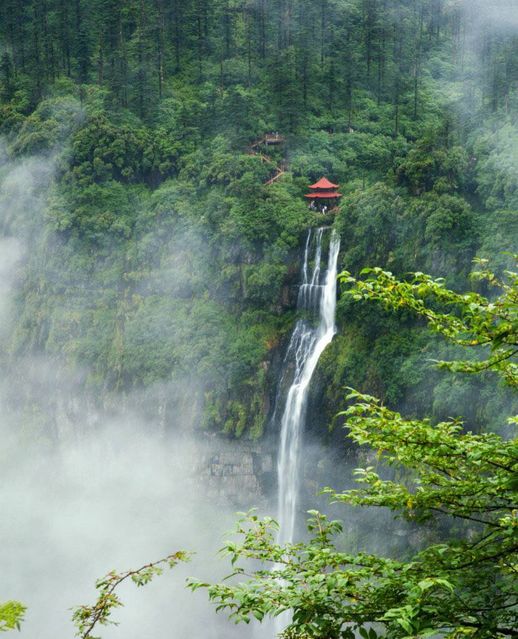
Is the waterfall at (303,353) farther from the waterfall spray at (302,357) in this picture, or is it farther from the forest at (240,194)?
the forest at (240,194)

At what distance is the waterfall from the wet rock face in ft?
2.95

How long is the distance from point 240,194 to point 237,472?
36.1 feet

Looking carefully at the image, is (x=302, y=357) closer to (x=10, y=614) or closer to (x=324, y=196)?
(x=324, y=196)

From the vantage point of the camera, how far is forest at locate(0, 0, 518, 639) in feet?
90.4

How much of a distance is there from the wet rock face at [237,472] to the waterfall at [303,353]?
0.90 meters

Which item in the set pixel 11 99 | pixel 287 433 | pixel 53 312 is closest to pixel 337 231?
pixel 287 433

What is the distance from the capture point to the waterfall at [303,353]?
28219mm

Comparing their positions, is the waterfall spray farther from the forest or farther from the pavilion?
the pavilion

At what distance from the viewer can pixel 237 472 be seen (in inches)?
1186

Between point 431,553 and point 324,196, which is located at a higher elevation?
point 431,553

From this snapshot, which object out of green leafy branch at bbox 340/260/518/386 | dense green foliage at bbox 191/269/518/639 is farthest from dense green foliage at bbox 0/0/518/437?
green leafy branch at bbox 340/260/518/386

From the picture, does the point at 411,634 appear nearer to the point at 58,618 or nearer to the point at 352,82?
the point at 58,618

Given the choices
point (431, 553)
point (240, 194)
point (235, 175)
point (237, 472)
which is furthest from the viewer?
point (235, 175)

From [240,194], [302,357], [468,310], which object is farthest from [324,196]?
[468,310]
